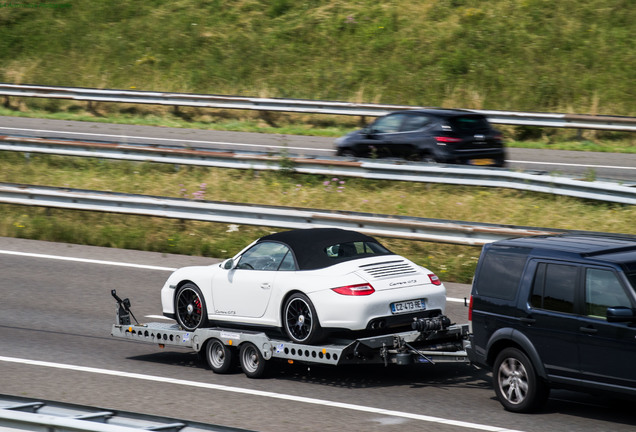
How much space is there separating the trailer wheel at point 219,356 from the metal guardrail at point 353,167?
24.9 feet

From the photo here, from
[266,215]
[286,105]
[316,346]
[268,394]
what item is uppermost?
[286,105]

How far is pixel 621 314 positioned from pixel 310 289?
3.34 m

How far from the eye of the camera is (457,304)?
12531mm

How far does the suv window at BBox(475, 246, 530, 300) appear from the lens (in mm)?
8617

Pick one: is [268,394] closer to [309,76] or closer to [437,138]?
[437,138]

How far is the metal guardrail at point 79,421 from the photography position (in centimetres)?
556

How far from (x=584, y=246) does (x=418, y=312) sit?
2.09 m

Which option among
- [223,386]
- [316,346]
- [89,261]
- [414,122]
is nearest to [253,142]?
[414,122]

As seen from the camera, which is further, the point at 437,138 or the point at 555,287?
the point at 437,138

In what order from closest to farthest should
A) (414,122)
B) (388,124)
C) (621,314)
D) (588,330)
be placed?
(621,314)
(588,330)
(414,122)
(388,124)

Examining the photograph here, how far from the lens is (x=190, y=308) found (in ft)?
35.9

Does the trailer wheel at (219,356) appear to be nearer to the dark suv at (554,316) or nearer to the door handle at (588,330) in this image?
the dark suv at (554,316)

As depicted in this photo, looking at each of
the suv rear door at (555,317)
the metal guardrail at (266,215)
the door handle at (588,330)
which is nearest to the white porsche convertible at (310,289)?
the suv rear door at (555,317)

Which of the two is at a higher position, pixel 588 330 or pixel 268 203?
pixel 268 203
